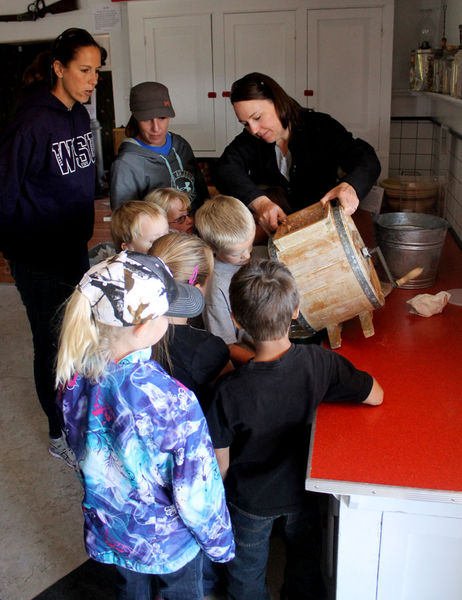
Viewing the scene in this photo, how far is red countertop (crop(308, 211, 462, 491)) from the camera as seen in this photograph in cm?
116

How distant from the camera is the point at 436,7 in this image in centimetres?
365

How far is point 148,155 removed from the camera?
2283 mm

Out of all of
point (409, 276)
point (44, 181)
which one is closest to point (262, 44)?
point (44, 181)

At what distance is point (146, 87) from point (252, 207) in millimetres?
638

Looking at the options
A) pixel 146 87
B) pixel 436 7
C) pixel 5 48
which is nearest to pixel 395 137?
pixel 436 7

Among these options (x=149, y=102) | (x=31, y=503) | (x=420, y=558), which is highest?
(x=149, y=102)

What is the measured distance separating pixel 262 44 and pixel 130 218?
7.37 feet

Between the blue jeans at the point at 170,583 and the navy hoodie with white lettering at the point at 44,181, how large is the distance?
1.24m

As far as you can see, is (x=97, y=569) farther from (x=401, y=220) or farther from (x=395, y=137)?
(x=395, y=137)

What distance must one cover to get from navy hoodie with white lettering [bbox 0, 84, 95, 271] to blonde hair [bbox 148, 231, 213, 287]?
75cm

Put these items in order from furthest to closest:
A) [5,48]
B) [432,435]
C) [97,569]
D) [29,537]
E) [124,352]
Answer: [5,48]
[29,537]
[97,569]
[432,435]
[124,352]

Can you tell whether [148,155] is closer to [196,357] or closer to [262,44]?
[196,357]

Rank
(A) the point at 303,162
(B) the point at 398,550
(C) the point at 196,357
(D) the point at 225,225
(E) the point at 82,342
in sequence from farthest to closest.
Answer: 1. (A) the point at 303,162
2. (D) the point at 225,225
3. (C) the point at 196,357
4. (B) the point at 398,550
5. (E) the point at 82,342

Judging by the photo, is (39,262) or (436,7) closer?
(39,262)
